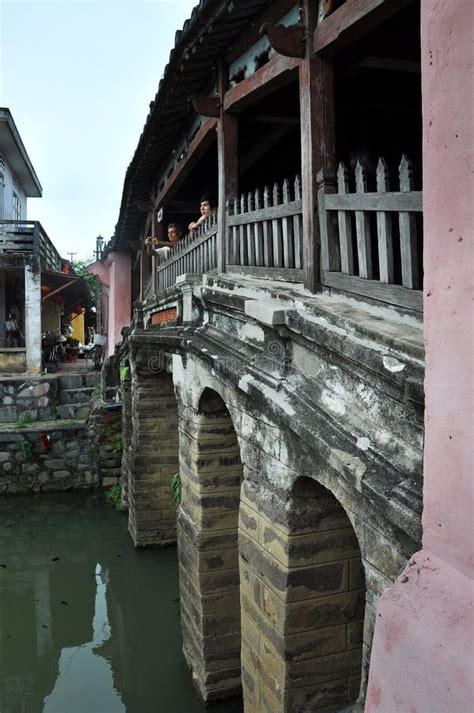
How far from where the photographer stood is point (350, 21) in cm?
364

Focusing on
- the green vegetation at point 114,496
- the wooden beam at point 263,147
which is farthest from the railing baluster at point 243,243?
the green vegetation at point 114,496

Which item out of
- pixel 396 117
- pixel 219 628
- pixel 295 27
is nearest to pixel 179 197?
pixel 396 117

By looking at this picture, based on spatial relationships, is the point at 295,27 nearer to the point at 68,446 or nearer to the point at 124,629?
the point at 124,629

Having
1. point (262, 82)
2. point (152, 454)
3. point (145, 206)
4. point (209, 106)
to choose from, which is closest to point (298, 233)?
point (262, 82)

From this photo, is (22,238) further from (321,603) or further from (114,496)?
(321,603)

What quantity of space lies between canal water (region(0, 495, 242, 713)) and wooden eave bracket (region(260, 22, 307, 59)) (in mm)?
6067

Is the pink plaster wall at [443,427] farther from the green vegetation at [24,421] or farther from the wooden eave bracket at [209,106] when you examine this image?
the green vegetation at [24,421]

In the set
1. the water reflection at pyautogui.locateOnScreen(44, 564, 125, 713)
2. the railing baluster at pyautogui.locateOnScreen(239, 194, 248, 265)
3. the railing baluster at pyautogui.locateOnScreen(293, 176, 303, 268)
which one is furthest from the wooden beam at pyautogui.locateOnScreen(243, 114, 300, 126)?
the water reflection at pyautogui.locateOnScreen(44, 564, 125, 713)

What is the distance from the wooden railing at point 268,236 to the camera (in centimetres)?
421

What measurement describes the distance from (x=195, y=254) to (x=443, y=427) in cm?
547

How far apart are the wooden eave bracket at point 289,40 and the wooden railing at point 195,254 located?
6.70 ft

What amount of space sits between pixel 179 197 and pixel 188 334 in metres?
6.03

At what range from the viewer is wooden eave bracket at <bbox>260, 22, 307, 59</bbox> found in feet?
13.0

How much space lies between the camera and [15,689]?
6.72 metres
